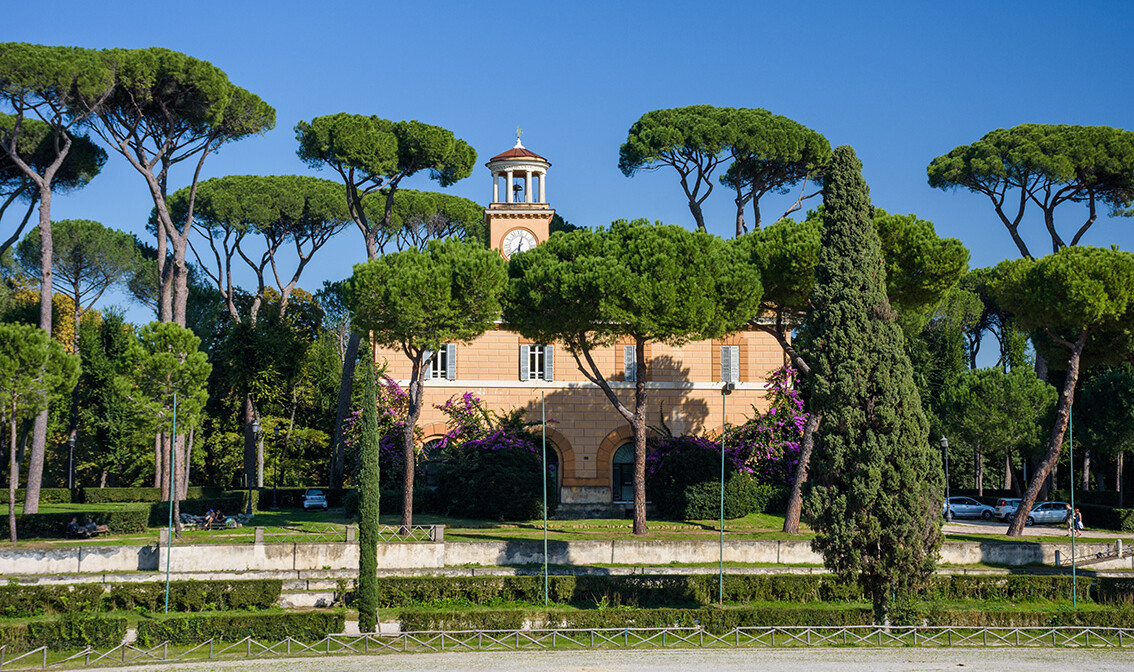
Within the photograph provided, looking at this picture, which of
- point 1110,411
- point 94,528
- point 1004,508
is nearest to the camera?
point 94,528

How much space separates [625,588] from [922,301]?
13.8 m

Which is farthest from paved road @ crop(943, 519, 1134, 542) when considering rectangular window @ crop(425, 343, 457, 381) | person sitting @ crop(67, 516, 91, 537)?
person sitting @ crop(67, 516, 91, 537)

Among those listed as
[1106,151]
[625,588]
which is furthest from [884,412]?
[1106,151]

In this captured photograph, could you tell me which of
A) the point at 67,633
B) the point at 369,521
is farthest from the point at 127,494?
the point at 369,521

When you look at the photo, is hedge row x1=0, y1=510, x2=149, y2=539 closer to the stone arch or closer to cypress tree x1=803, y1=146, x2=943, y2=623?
the stone arch

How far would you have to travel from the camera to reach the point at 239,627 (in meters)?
21.3

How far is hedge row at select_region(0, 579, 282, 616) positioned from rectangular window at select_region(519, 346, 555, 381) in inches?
625

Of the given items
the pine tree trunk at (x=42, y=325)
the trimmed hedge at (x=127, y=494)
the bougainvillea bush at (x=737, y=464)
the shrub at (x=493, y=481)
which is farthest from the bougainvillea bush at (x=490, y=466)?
the trimmed hedge at (x=127, y=494)

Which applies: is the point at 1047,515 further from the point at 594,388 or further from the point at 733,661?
the point at 733,661

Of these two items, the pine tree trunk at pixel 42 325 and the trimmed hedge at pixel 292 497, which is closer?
the pine tree trunk at pixel 42 325

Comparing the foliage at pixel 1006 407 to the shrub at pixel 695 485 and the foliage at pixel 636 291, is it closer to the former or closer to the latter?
the shrub at pixel 695 485

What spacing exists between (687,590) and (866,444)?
19.8 feet

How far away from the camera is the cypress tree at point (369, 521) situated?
2197cm

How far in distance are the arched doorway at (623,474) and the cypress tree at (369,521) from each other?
16.7m
